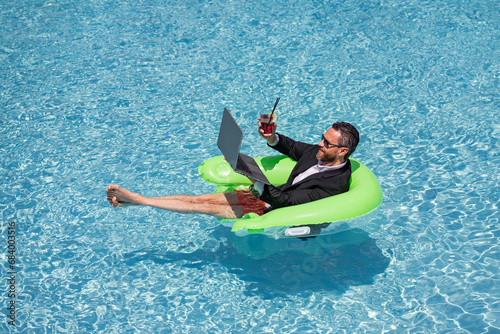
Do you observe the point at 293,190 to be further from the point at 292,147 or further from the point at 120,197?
the point at 120,197

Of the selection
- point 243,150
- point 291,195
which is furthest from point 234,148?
A: point 243,150

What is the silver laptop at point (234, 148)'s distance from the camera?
3826mm

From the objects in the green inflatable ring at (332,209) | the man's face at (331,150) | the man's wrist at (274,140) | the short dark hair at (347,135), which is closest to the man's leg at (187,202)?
the green inflatable ring at (332,209)

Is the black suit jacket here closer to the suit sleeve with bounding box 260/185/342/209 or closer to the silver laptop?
the suit sleeve with bounding box 260/185/342/209

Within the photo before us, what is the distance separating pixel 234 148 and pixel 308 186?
743 mm

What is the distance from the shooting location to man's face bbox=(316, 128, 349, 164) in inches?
167

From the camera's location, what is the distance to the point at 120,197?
13.9ft

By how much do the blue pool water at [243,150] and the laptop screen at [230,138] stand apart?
101cm

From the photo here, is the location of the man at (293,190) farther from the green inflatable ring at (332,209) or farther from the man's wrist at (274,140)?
the green inflatable ring at (332,209)

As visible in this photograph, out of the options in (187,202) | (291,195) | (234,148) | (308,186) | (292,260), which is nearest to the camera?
(234,148)

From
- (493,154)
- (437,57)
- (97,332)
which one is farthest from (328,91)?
(97,332)

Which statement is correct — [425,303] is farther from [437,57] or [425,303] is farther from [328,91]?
[437,57]

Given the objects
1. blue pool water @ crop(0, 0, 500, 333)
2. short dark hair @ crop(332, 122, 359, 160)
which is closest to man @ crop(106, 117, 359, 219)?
short dark hair @ crop(332, 122, 359, 160)

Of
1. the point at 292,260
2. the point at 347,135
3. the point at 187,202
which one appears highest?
the point at 347,135
